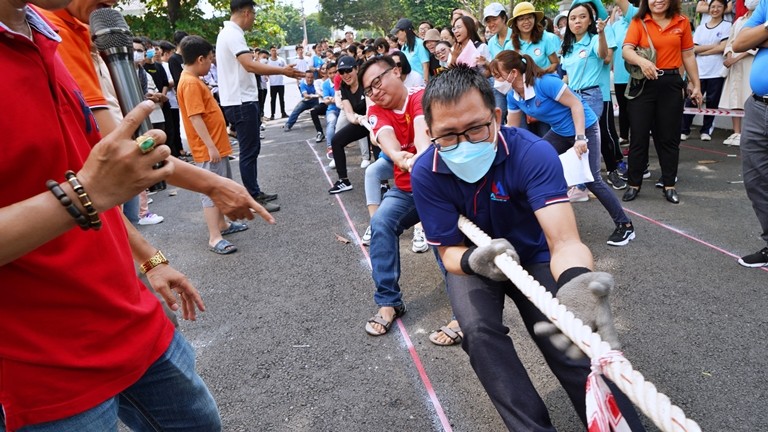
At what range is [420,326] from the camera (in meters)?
3.18

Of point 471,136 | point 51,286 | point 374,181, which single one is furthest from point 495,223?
point 374,181

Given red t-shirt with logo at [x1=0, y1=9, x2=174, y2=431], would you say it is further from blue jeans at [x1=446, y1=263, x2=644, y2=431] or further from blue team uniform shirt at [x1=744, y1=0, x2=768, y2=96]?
blue team uniform shirt at [x1=744, y1=0, x2=768, y2=96]

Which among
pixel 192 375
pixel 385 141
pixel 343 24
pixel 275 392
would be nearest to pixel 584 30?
pixel 385 141

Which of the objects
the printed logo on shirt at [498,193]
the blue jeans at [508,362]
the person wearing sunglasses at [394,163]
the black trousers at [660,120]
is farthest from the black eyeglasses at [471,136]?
the black trousers at [660,120]

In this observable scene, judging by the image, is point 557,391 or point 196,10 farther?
point 196,10

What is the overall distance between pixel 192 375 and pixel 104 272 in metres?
0.46

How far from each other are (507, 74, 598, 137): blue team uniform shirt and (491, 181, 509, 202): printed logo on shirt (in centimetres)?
228

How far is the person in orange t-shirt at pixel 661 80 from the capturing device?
15.0 ft

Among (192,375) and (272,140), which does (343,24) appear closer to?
(272,140)

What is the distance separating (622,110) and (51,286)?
711 centimetres

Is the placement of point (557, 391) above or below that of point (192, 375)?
below

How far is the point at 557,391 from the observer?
96.1 inches

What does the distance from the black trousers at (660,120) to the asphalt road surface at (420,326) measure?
1.41ft

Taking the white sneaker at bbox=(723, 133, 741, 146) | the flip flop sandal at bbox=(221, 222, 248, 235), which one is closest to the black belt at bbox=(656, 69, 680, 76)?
the white sneaker at bbox=(723, 133, 741, 146)
